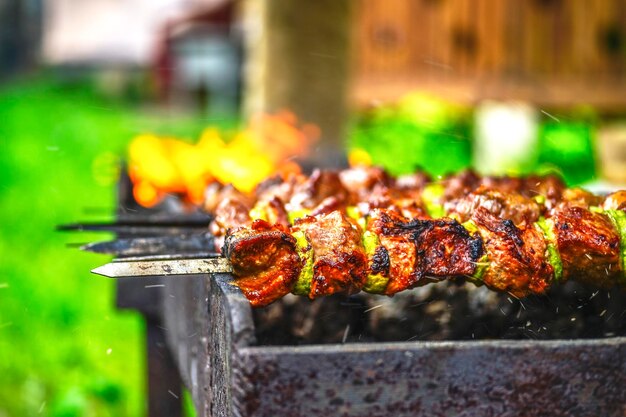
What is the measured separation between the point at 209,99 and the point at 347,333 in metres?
26.3

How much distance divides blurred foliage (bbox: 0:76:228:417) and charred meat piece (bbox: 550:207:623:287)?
1987 millimetres

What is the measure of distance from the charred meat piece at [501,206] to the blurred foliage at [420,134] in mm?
7310

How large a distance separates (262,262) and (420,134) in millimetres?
8532

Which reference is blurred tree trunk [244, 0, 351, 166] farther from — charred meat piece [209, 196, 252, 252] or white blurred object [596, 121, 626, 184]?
charred meat piece [209, 196, 252, 252]

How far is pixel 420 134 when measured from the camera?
405 inches

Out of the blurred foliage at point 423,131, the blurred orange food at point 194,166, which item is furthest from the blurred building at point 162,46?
the blurred orange food at point 194,166

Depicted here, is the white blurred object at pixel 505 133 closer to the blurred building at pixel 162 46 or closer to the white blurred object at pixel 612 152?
the white blurred object at pixel 612 152

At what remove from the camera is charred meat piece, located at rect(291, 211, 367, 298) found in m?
2.08

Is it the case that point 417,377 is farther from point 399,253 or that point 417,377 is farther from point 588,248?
point 588,248

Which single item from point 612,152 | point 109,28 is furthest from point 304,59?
point 109,28

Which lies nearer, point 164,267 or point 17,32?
point 164,267

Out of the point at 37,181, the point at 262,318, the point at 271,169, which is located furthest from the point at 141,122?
the point at 262,318

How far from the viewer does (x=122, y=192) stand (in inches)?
175

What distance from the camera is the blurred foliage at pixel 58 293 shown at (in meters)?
5.39
